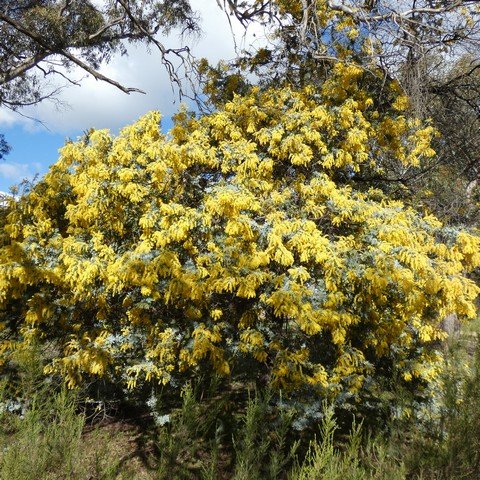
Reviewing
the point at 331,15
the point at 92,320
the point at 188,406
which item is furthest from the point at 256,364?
the point at 331,15

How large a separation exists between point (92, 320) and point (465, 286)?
13.2 ft

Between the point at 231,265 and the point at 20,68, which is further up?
the point at 20,68

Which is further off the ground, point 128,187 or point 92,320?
point 128,187

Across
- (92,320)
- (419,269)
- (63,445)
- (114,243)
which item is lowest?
(63,445)

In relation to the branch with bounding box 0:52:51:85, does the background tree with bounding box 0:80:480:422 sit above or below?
below

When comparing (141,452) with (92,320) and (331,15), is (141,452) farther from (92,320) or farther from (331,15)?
(331,15)

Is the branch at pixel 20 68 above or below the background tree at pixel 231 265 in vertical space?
above

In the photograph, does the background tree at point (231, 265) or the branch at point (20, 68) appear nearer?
the background tree at point (231, 265)

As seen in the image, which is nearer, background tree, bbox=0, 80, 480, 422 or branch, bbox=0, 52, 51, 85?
background tree, bbox=0, 80, 480, 422

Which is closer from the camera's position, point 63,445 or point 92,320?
point 63,445

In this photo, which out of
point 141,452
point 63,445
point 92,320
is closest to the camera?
point 63,445

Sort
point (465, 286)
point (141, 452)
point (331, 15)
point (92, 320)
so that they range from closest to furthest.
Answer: point (465, 286) < point (141, 452) < point (92, 320) < point (331, 15)

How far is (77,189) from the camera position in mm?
4875

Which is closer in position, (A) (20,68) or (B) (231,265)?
(B) (231,265)
